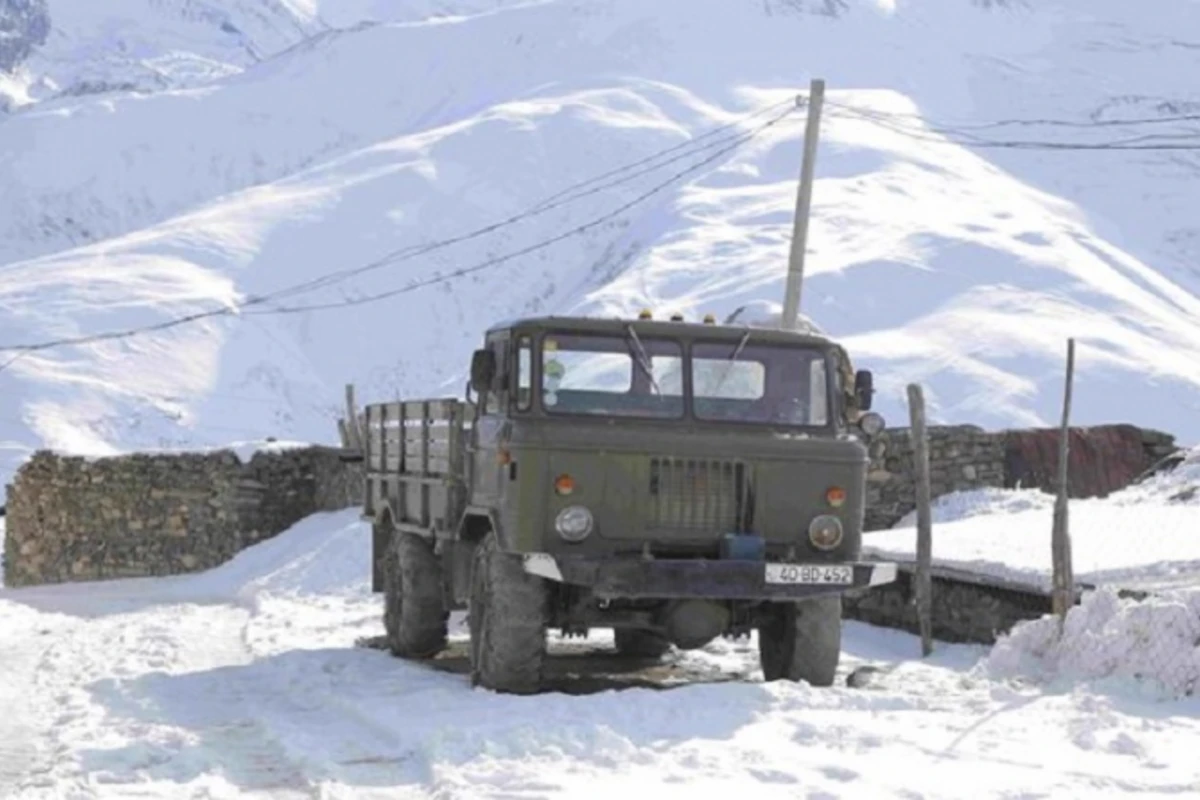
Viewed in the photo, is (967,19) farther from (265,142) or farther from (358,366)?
(358,366)

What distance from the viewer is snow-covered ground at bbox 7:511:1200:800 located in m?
8.51

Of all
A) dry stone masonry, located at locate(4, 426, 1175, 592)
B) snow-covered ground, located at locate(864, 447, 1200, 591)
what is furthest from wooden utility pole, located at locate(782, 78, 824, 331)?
dry stone masonry, located at locate(4, 426, 1175, 592)

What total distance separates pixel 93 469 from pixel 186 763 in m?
22.4

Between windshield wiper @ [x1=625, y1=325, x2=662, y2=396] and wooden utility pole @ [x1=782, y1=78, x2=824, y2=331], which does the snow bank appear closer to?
windshield wiper @ [x1=625, y1=325, x2=662, y2=396]

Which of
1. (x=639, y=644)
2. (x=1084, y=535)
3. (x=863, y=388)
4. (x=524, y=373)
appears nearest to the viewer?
(x=524, y=373)

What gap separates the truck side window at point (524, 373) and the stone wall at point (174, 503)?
16818 mm

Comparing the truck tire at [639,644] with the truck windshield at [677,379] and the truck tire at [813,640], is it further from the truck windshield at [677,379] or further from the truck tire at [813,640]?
the truck windshield at [677,379]

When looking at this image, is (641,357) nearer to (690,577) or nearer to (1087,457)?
(690,577)

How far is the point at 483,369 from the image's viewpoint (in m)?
12.0

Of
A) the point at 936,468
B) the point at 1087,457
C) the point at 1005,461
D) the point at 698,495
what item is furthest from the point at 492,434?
the point at 1087,457

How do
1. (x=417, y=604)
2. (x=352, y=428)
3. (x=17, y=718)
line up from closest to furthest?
(x=17, y=718)
(x=417, y=604)
(x=352, y=428)

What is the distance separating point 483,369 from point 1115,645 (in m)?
4.29

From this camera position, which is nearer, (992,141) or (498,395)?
(498,395)

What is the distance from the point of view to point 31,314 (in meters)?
74.9
